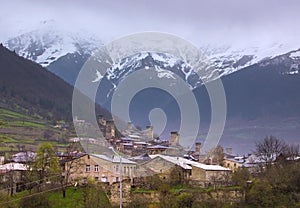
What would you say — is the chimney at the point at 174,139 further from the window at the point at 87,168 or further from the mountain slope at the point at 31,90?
the mountain slope at the point at 31,90

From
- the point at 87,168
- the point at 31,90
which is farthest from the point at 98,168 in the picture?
the point at 31,90

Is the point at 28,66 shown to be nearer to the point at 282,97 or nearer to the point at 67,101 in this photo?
the point at 67,101

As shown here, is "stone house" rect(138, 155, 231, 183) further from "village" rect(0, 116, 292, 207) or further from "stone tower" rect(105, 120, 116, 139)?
"stone tower" rect(105, 120, 116, 139)

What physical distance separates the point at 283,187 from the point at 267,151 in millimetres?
14067

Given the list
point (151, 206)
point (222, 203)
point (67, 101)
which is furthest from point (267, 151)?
point (67, 101)

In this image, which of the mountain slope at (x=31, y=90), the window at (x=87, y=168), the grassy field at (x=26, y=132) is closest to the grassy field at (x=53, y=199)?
the window at (x=87, y=168)

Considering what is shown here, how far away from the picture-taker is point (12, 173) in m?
46.4

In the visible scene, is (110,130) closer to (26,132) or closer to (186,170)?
(26,132)

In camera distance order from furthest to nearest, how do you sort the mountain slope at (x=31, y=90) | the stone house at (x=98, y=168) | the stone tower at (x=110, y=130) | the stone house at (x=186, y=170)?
the mountain slope at (x=31, y=90) < the stone tower at (x=110, y=130) < the stone house at (x=186, y=170) < the stone house at (x=98, y=168)

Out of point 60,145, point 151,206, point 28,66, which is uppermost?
point 28,66

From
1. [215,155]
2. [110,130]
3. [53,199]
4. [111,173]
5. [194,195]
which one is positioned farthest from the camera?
[110,130]

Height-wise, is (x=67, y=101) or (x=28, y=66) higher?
(x=28, y=66)

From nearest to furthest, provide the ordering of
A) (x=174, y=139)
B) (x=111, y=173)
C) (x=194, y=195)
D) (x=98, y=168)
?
1. (x=194, y=195)
2. (x=111, y=173)
3. (x=98, y=168)
4. (x=174, y=139)

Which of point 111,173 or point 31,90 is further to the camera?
point 31,90
